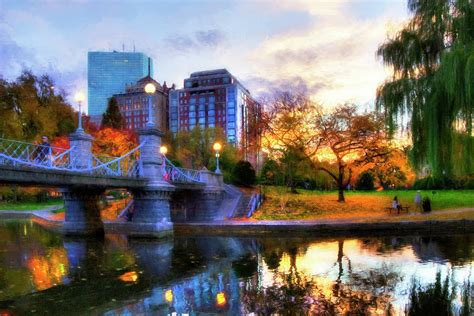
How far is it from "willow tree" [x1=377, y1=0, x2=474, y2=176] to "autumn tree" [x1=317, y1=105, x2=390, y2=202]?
461 inches

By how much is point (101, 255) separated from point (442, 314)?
11.5 meters

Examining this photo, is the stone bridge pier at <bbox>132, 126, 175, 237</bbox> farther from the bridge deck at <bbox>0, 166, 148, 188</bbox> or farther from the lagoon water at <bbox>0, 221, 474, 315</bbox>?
the lagoon water at <bbox>0, 221, 474, 315</bbox>

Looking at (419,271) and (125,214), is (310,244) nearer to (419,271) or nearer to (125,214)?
(419,271)

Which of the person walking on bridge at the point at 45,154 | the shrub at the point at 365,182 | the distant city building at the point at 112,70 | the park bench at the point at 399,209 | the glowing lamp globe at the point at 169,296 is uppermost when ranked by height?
the distant city building at the point at 112,70

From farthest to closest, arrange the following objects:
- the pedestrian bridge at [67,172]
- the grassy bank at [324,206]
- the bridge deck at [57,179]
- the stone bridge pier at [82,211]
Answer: the grassy bank at [324,206] < the stone bridge pier at [82,211] < the pedestrian bridge at [67,172] < the bridge deck at [57,179]

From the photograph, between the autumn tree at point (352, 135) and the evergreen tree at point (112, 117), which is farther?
the evergreen tree at point (112, 117)

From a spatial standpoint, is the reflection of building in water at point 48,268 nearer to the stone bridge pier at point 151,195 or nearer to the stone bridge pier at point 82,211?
the stone bridge pier at point 82,211

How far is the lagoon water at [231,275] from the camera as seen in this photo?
7.93 metres

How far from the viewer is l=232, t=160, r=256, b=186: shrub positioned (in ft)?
111

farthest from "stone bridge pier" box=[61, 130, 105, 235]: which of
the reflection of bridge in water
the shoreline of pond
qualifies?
the shoreline of pond

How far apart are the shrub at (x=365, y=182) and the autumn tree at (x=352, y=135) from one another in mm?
15420

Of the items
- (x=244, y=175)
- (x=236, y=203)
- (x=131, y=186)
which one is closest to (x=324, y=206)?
(x=236, y=203)

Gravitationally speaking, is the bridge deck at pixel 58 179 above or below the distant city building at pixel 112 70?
below

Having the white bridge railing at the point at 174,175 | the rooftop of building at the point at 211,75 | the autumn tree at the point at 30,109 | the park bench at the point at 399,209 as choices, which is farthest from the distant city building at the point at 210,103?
the park bench at the point at 399,209
